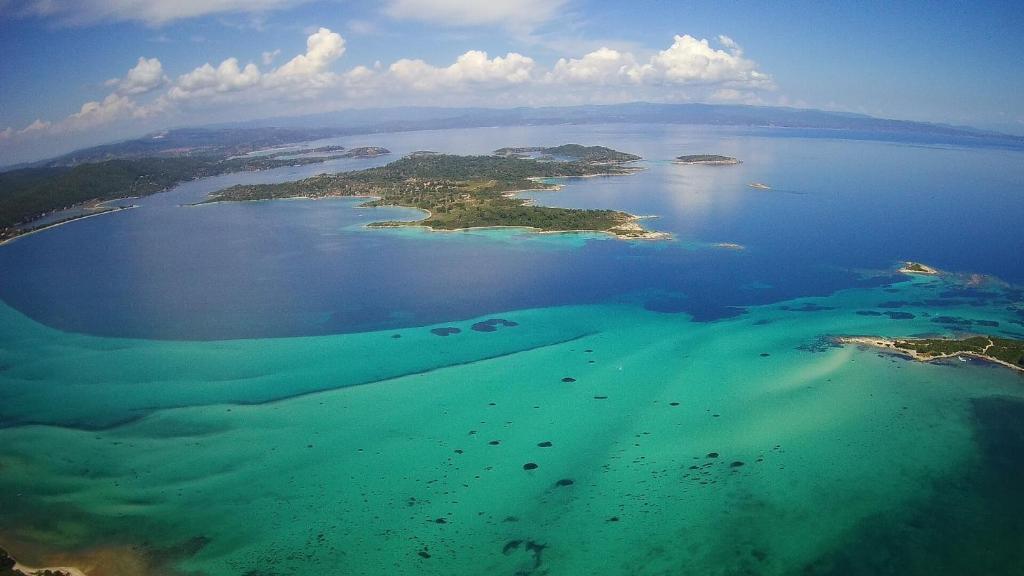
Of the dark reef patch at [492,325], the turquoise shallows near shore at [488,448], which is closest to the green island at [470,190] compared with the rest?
the dark reef patch at [492,325]

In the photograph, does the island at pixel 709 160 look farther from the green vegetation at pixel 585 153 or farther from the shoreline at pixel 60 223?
the shoreline at pixel 60 223

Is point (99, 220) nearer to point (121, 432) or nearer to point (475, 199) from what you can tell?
point (475, 199)

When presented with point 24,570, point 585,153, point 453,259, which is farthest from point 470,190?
point 24,570

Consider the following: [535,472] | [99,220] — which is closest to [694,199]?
[535,472]

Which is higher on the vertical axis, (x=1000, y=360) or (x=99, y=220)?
(x=99, y=220)

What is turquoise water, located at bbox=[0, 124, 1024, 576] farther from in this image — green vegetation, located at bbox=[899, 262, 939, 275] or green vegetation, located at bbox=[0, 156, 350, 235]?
green vegetation, located at bbox=[0, 156, 350, 235]

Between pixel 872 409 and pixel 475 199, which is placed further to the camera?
pixel 475 199
